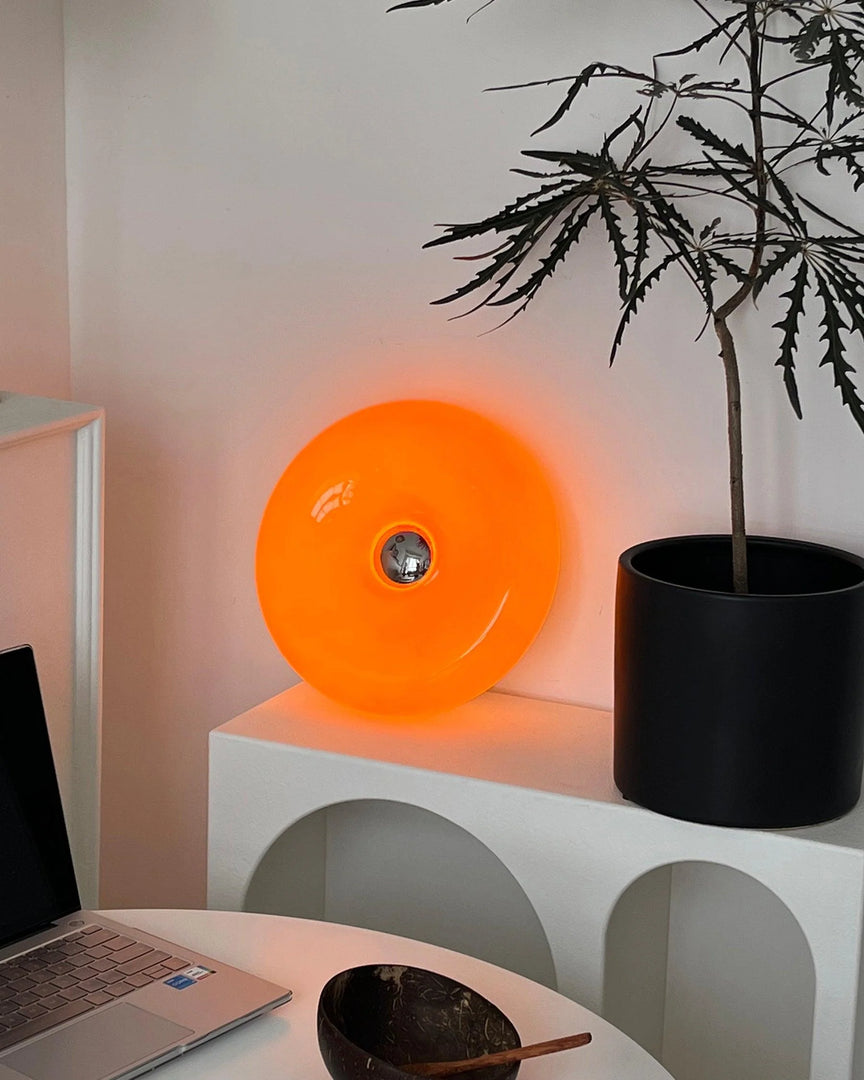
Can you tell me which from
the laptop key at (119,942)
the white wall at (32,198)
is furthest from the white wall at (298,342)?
the laptop key at (119,942)

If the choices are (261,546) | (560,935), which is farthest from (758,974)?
(261,546)

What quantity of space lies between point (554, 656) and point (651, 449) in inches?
9.2

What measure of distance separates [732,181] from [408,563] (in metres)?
0.43

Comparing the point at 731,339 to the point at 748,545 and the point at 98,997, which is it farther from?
the point at 98,997

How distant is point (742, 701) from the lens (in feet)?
3.41

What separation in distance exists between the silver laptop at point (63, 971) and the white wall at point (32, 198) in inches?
21.4

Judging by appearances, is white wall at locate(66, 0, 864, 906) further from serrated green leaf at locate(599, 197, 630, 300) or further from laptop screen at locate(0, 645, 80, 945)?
laptop screen at locate(0, 645, 80, 945)

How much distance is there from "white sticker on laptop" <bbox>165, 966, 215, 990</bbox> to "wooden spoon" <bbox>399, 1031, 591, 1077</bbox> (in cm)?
19

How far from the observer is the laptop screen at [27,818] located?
99cm

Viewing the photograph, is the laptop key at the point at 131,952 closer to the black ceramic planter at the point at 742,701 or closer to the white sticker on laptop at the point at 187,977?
the white sticker on laptop at the point at 187,977

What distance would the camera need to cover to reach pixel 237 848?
1.26 meters

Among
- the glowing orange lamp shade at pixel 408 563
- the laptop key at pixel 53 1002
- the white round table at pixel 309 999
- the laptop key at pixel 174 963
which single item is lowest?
the white round table at pixel 309 999

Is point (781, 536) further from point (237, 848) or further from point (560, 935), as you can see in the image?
point (237, 848)

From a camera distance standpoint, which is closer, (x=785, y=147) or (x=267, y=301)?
(x=785, y=147)
